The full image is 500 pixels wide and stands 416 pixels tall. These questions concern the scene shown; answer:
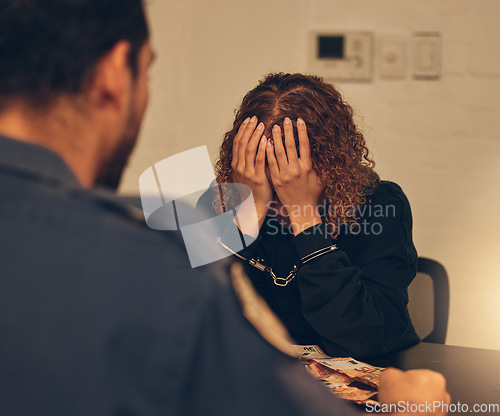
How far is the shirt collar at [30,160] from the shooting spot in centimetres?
36

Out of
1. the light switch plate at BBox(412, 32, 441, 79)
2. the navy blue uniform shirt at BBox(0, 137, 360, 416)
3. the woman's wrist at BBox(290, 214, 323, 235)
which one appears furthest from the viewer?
the light switch plate at BBox(412, 32, 441, 79)

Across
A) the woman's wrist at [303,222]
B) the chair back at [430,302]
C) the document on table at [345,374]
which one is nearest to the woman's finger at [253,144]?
the woman's wrist at [303,222]

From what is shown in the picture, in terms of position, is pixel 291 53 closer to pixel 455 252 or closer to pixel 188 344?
pixel 455 252

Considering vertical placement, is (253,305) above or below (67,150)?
below

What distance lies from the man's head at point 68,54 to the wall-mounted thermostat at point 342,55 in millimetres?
1398

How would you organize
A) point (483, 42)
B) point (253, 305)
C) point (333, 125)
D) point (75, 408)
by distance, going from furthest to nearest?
point (483, 42)
point (333, 125)
point (253, 305)
point (75, 408)

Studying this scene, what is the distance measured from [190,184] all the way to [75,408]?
60.1 inches

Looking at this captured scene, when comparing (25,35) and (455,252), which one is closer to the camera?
(25,35)

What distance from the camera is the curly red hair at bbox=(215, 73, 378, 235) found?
1.13m

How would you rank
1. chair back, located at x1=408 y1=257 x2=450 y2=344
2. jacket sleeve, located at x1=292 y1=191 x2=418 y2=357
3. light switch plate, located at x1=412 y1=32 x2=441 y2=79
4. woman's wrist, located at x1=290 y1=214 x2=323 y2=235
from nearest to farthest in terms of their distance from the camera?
jacket sleeve, located at x1=292 y1=191 x2=418 y2=357, woman's wrist, located at x1=290 y1=214 x2=323 y2=235, chair back, located at x1=408 y1=257 x2=450 y2=344, light switch plate, located at x1=412 y1=32 x2=441 y2=79

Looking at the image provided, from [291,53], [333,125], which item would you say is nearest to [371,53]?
[291,53]

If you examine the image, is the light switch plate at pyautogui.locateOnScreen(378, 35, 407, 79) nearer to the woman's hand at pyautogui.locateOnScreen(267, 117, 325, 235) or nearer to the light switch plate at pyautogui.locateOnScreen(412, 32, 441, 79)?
the light switch plate at pyautogui.locateOnScreen(412, 32, 441, 79)

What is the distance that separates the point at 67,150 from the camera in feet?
1.29

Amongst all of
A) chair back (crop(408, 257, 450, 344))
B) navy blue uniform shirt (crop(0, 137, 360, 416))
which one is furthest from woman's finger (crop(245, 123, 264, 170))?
navy blue uniform shirt (crop(0, 137, 360, 416))
